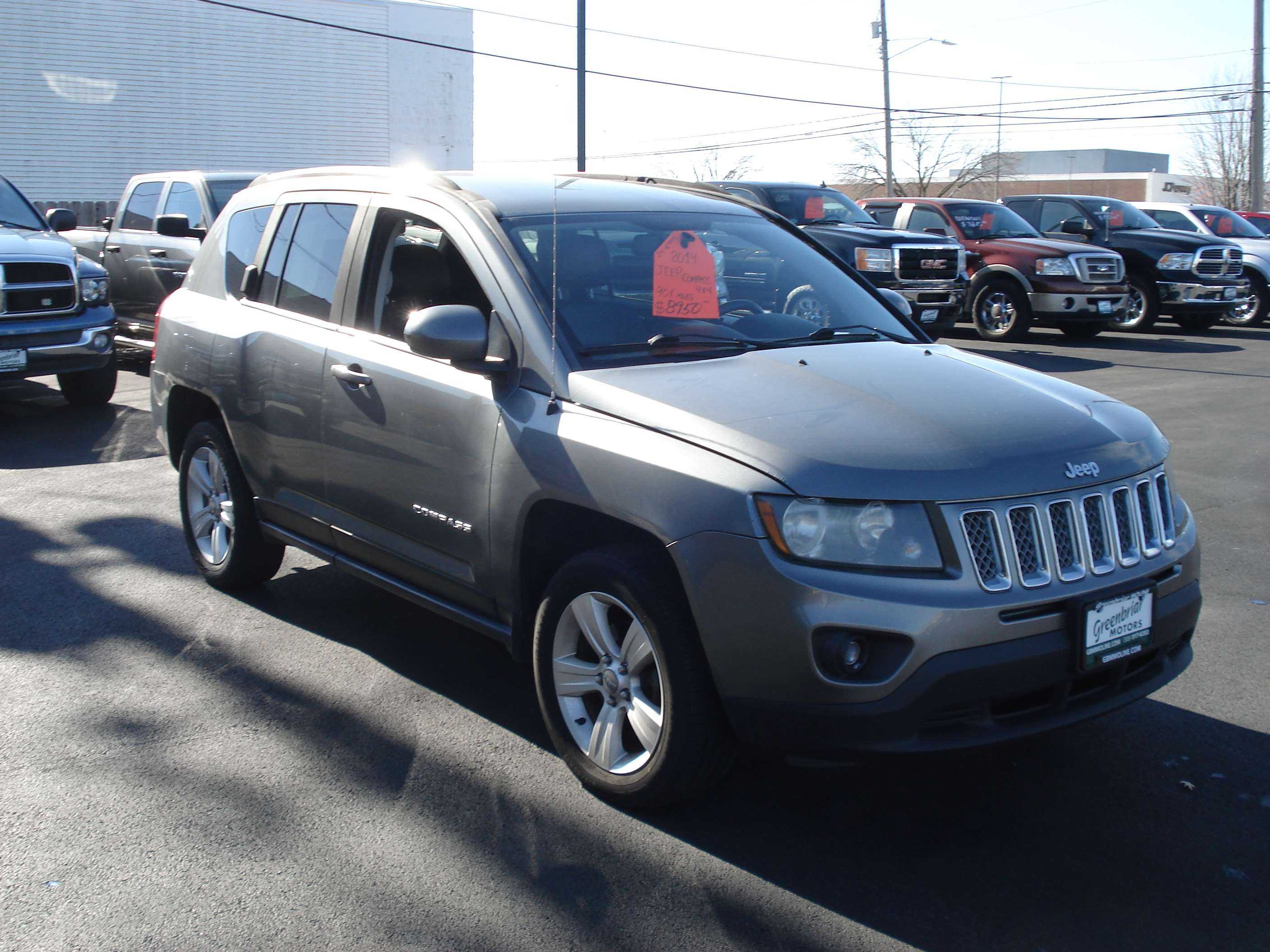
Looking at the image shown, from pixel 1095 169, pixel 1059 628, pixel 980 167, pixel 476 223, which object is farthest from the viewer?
pixel 1095 169

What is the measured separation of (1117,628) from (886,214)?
15.5 m

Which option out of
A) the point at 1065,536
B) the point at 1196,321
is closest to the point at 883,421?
the point at 1065,536

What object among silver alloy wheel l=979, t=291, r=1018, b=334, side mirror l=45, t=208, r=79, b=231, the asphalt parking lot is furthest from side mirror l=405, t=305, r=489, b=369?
silver alloy wheel l=979, t=291, r=1018, b=334

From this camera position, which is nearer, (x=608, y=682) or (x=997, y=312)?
(x=608, y=682)

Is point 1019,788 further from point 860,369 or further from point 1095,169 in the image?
point 1095,169

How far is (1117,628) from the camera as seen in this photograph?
3172mm

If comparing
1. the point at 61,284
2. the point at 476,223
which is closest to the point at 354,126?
the point at 61,284

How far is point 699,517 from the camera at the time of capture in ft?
10.1

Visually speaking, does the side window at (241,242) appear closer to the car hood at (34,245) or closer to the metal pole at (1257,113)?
the car hood at (34,245)

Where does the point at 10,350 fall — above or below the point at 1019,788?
above

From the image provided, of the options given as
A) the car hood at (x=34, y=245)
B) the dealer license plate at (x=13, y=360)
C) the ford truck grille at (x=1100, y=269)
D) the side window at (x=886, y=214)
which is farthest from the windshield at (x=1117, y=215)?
the dealer license plate at (x=13, y=360)

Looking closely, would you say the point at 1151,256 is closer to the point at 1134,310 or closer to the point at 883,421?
the point at 1134,310

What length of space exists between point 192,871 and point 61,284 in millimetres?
8268

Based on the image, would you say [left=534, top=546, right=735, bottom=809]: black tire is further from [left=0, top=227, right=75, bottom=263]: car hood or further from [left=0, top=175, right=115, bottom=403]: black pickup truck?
[left=0, top=227, right=75, bottom=263]: car hood
